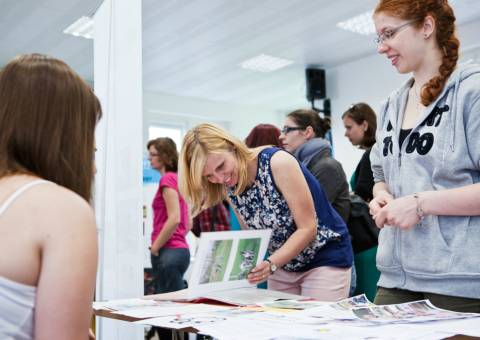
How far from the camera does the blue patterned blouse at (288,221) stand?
1694 millimetres

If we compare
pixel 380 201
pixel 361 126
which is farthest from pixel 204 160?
pixel 361 126

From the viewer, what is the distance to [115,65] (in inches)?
77.6

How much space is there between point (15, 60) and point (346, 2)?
179 inches

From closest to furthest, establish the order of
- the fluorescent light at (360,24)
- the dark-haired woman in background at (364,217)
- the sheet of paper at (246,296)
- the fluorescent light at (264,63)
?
the sheet of paper at (246,296) → the dark-haired woman in background at (364,217) → the fluorescent light at (360,24) → the fluorescent light at (264,63)

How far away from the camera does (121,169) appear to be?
1.95 m

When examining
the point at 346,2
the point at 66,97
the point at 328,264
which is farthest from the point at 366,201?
the point at 346,2

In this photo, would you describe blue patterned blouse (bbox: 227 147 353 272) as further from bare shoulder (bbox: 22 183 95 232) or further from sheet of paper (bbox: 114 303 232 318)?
bare shoulder (bbox: 22 183 95 232)

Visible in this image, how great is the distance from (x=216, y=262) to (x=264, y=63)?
18.0 ft

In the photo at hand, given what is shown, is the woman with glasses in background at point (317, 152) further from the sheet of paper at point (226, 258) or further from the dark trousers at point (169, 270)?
the dark trousers at point (169, 270)

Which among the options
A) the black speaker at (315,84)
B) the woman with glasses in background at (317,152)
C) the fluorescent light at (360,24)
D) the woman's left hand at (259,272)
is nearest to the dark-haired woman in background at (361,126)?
the woman with glasses in background at (317,152)

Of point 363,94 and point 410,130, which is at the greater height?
point 363,94

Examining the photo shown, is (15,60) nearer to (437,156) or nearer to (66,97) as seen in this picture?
(66,97)

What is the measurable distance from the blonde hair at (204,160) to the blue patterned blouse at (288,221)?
56 millimetres

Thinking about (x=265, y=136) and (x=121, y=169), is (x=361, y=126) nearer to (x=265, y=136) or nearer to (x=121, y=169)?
(x=265, y=136)
